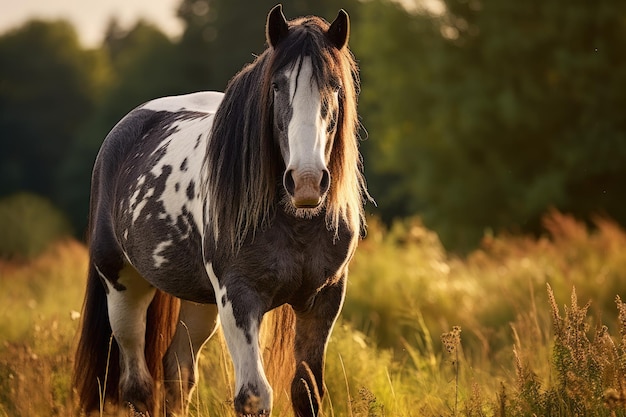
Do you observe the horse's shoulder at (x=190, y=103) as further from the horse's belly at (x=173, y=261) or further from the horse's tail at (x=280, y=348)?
the horse's tail at (x=280, y=348)

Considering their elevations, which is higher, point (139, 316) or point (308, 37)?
point (308, 37)

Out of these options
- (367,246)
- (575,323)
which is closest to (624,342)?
(575,323)

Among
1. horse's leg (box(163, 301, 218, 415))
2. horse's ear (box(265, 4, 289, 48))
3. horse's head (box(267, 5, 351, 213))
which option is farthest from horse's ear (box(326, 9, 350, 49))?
horse's leg (box(163, 301, 218, 415))

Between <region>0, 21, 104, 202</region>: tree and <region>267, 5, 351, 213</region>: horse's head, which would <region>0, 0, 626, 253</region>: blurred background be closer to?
<region>0, 21, 104, 202</region>: tree

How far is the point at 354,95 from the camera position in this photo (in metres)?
4.16

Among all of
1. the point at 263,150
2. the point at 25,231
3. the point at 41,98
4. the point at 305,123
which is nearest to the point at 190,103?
the point at 263,150

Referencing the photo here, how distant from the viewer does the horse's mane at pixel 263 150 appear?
3963 millimetres

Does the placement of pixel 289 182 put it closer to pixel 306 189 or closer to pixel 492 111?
pixel 306 189

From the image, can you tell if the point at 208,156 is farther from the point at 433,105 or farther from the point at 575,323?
the point at 433,105

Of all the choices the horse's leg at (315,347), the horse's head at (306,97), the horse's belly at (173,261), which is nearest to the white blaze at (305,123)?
the horse's head at (306,97)

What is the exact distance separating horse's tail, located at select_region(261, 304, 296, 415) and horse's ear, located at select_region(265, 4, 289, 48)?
1.36 metres

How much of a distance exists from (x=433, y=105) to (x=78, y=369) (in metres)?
18.6

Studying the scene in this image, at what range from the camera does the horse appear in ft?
12.7

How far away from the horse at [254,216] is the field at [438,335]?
1.12ft
